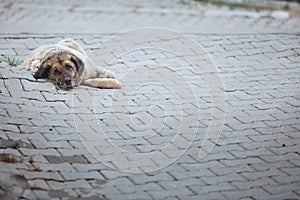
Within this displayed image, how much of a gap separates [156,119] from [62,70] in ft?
4.41

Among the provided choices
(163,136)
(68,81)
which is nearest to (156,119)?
(163,136)

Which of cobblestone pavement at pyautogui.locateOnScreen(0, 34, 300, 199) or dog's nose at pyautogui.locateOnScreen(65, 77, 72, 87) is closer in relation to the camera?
cobblestone pavement at pyautogui.locateOnScreen(0, 34, 300, 199)

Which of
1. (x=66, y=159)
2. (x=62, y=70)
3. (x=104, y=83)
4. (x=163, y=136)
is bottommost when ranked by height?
(x=66, y=159)

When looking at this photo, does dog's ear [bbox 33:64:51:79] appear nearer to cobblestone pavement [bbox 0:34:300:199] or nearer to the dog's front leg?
cobblestone pavement [bbox 0:34:300:199]

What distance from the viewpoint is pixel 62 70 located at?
7.28 m

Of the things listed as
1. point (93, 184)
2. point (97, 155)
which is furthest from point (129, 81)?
point (93, 184)

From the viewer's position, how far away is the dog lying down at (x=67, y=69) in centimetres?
729

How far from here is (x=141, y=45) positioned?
8.76 metres

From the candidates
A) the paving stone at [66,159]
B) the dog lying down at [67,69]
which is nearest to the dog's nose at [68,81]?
the dog lying down at [67,69]

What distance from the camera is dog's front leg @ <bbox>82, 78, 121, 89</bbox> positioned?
7395 millimetres

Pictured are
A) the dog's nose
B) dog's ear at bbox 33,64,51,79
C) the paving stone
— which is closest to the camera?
the paving stone

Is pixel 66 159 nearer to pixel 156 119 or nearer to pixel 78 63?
pixel 156 119

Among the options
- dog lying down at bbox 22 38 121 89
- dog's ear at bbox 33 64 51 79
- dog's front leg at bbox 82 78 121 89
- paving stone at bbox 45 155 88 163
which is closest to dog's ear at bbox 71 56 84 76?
dog lying down at bbox 22 38 121 89

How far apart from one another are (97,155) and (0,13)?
17.7 feet
